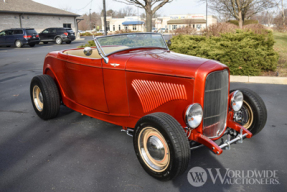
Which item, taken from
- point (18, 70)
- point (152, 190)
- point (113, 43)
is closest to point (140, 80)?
point (113, 43)

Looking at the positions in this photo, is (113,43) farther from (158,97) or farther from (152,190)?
(152,190)

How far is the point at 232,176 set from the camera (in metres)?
2.80

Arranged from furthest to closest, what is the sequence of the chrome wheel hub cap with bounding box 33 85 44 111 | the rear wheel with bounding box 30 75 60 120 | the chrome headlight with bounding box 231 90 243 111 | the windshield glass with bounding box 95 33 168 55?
the chrome wheel hub cap with bounding box 33 85 44 111 < the rear wheel with bounding box 30 75 60 120 < the windshield glass with bounding box 95 33 168 55 < the chrome headlight with bounding box 231 90 243 111

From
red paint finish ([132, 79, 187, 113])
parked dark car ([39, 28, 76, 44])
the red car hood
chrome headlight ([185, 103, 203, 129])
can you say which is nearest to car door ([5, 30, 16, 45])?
parked dark car ([39, 28, 76, 44])

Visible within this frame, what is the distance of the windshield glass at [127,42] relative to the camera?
3799mm

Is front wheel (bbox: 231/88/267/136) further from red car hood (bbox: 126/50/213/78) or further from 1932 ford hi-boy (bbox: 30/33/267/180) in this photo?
red car hood (bbox: 126/50/213/78)

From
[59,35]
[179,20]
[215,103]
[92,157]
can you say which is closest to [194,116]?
[215,103]

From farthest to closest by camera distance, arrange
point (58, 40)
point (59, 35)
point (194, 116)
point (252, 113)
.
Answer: point (58, 40) → point (59, 35) → point (252, 113) → point (194, 116)

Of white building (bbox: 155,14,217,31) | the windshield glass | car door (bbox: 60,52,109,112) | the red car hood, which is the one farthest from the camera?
white building (bbox: 155,14,217,31)

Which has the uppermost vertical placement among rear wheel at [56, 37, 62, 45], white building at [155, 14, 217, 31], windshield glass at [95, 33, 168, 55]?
white building at [155, 14, 217, 31]

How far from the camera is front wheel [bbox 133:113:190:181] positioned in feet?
8.21

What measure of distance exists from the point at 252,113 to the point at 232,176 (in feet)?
3.76

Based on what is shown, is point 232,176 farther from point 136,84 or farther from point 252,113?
point 136,84

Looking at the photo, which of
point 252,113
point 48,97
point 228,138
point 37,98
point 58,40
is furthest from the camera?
point 58,40
